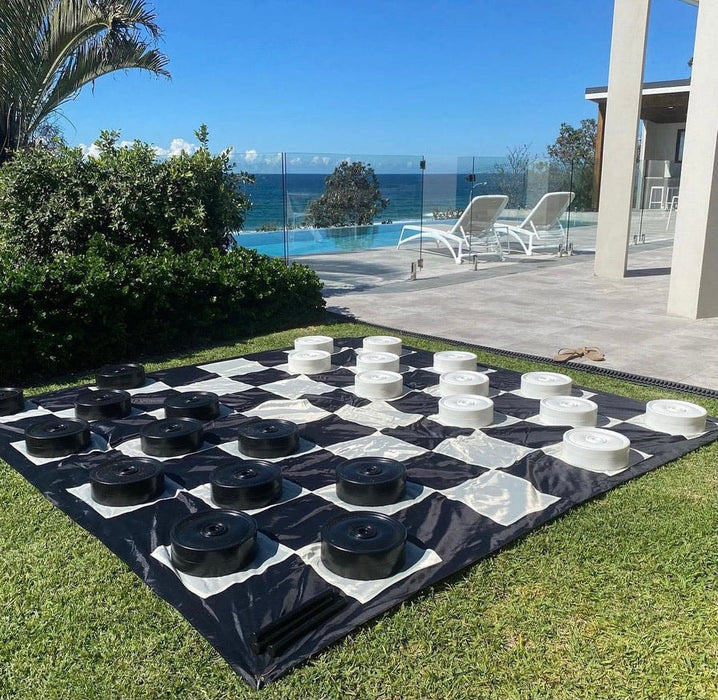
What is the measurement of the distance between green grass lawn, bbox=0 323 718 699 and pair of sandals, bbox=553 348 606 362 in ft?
8.84

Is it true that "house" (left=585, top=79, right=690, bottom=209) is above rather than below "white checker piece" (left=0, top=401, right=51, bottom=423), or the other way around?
above

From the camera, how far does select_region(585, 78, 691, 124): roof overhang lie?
2112cm

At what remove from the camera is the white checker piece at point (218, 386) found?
4844 mm

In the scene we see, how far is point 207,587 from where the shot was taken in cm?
243

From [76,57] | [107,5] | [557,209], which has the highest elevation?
[107,5]

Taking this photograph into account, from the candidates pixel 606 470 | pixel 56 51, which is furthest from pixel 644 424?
pixel 56 51

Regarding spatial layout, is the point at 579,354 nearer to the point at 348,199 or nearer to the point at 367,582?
the point at 367,582

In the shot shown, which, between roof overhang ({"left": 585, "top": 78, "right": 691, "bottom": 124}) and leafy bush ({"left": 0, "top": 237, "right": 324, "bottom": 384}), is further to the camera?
roof overhang ({"left": 585, "top": 78, "right": 691, "bottom": 124})

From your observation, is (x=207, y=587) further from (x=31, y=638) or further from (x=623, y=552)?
(x=623, y=552)

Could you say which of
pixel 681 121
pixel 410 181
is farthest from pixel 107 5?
pixel 681 121

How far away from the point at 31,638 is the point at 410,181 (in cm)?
1143

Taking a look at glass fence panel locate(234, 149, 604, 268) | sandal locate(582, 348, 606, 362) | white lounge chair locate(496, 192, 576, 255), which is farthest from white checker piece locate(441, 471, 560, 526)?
white lounge chair locate(496, 192, 576, 255)

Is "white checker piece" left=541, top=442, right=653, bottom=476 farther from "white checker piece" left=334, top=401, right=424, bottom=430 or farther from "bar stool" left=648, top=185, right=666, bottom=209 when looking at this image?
"bar stool" left=648, top=185, right=666, bottom=209

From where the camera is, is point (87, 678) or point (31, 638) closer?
point (87, 678)
